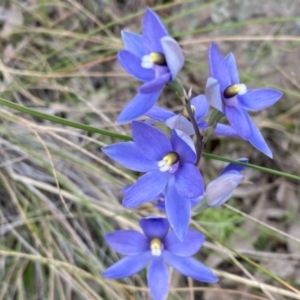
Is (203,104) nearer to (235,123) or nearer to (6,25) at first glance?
(235,123)

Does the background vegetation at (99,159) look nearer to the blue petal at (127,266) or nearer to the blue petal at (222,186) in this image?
the blue petal at (127,266)

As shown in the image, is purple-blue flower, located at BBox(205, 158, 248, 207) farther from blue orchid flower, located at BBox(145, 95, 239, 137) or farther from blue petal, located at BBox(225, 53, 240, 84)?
blue petal, located at BBox(225, 53, 240, 84)

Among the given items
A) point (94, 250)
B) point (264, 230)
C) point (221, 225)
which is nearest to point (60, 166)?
point (94, 250)

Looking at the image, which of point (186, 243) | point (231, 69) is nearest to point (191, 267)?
point (186, 243)

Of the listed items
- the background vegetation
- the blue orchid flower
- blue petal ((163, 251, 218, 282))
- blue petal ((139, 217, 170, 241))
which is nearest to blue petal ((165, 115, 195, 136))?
the blue orchid flower

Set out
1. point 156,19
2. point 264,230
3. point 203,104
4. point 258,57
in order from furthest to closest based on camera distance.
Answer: point 258,57
point 264,230
point 203,104
point 156,19

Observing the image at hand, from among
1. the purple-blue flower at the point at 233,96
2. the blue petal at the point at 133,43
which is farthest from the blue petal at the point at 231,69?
the blue petal at the point at 133,43

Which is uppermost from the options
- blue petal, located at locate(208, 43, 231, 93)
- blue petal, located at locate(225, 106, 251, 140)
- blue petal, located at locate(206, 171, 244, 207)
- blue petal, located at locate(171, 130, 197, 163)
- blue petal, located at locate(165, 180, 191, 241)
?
blue petal, located at locate(208, 43, 231, 93)
